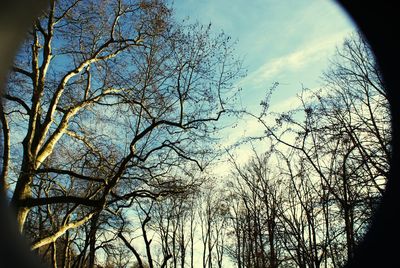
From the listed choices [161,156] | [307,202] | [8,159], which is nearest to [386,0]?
[307,202]

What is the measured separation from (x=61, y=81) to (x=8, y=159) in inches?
127

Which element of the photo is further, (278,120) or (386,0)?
(278,120)

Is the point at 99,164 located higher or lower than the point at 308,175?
higher

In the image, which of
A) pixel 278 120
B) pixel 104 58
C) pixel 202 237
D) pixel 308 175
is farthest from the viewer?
pixel 202 237

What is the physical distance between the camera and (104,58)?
12578 mm

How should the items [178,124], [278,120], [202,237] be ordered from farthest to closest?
[202,237]
[178,124]
[278,120]

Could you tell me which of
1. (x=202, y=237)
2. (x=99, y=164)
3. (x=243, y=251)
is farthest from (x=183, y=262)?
(x=99, y=164)

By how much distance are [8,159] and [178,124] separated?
5.16m

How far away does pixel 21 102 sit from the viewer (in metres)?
11.4

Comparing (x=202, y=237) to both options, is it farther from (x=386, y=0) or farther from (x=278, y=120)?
(x=386, y=0)

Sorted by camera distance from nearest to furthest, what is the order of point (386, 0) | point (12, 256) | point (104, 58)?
point (386, 0), point (12, 256), point (104, 58)

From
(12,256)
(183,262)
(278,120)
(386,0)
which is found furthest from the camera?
(183,262)

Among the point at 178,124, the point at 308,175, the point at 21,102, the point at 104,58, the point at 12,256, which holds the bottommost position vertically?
the point at 12,256

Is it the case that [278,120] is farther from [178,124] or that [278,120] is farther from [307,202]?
[178,124]
